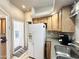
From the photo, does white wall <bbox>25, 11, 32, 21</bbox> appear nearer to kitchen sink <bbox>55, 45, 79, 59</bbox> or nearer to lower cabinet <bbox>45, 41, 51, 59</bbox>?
lower cabinet <bbox>45, 41, 51, 59</bbox>

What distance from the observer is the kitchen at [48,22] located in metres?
3.60

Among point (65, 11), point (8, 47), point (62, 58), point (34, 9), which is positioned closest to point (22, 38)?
point (34, 9)

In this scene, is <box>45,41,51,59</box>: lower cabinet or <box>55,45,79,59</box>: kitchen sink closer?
<box>55,45,79,59</box>: kitchen sink

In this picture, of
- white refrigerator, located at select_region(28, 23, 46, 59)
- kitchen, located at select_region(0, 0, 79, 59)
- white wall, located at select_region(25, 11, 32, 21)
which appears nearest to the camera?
kitchen, located at select_region(0, 0, 79, 59)

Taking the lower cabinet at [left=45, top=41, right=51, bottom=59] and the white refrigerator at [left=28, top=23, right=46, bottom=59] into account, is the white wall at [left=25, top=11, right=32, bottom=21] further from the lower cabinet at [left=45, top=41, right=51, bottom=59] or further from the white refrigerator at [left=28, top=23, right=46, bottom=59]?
the lower cabinet at [left=45, top=41, right=51, bottom=59]

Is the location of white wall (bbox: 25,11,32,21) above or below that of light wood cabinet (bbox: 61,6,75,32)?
above

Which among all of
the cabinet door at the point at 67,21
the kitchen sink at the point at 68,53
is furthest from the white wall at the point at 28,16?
the kitchen sink at the point at 68,53

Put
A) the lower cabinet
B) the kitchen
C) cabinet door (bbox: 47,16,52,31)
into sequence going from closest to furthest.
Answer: the kitchen, the lower cabinet, cabinet door (bbox: 47,16,52,31)

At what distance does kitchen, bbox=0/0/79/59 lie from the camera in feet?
11.8

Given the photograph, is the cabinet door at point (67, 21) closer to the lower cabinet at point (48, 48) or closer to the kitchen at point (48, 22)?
the kitchen at point (48, 22)

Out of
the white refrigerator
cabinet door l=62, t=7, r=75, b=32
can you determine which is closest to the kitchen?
cabinet door l=62, t=7, r=75, b=32

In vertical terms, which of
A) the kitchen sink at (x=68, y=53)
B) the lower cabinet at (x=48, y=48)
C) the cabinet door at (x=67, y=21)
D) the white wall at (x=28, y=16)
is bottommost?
the lower cabinet at (x=48, y=48)

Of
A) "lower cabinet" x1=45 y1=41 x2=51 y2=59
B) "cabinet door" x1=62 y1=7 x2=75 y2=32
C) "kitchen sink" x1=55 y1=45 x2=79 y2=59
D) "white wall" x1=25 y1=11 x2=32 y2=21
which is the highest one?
"white wall" x1=25 y1=11 x2=32 y2=21

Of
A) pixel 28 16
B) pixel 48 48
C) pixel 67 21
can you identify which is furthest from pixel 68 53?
pixel 28 16
